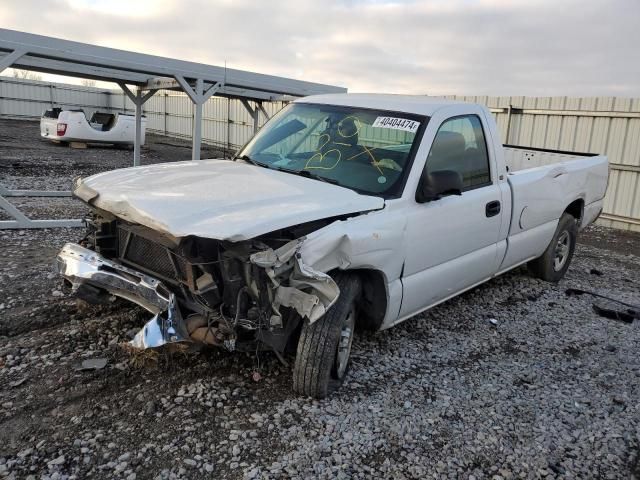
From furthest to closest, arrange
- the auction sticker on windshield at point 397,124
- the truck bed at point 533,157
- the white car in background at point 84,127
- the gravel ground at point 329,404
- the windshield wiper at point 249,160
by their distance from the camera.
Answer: the white car in background at point 84,127, the truck bed at point 533,157, the windshield wiper at point 249,160, the auction sticker on windshield at point 397,124, the gravel ground at point 329,404

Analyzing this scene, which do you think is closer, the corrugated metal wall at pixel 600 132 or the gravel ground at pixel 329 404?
the gravel ground at pixel 329 404

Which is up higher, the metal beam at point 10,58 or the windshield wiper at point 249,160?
the metal beam at point 10,58

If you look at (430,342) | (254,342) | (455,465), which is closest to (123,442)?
(254,342)

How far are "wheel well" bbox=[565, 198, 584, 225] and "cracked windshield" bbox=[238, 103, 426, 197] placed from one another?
3402mm

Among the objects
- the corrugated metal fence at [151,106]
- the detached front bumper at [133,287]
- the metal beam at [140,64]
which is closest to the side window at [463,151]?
the detached front bumper at [133,287]

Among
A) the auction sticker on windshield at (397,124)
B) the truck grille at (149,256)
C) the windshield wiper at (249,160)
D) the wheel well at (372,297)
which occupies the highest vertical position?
the auction sticker on windshield at (397,124)

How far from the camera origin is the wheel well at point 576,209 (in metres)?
6.80

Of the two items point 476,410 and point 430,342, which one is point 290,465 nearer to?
point 476,410

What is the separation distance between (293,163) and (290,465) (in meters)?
2.39

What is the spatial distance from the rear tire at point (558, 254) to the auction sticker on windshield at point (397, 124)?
2989 mm

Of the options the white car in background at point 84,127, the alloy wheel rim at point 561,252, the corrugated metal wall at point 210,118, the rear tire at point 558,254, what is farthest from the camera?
the corrugated metal wall at point 210,118

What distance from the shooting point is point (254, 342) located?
3.38m

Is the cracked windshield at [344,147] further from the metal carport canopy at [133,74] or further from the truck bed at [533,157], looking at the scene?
the metal carport canopy at [133,74]

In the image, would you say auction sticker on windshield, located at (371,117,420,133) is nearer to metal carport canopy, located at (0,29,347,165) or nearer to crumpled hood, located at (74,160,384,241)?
crumpled hood, located at (74,160,384,241)
